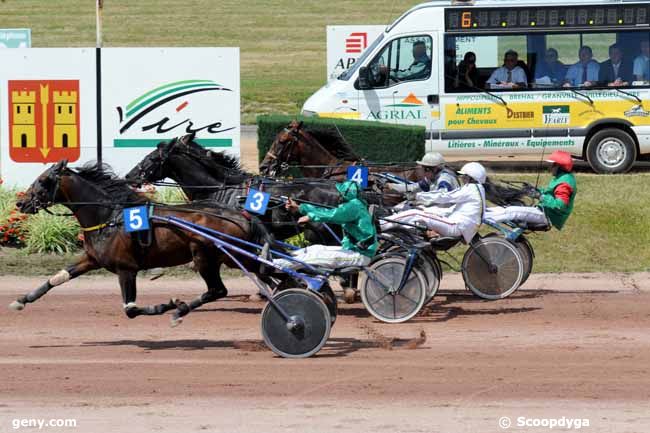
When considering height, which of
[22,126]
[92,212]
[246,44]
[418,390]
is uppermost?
[246,44]

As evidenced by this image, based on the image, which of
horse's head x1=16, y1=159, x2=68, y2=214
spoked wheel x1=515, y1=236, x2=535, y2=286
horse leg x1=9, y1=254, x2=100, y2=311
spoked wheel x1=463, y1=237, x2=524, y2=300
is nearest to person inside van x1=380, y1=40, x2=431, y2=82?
spoked wheel x1=515, y1=236, x2=535, y2=286

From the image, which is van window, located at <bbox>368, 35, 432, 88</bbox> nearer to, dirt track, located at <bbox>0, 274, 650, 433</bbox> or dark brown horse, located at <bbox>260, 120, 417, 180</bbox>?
dark brown horse, located at <bbox>260, 120, 417, 180</bbox>

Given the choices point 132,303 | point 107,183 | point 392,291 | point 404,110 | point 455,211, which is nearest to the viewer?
point 132,303

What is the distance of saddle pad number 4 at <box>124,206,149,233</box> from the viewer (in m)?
9.83

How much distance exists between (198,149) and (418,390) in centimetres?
431

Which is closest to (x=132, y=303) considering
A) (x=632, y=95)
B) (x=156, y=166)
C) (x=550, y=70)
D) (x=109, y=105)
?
(x=156, y=166)

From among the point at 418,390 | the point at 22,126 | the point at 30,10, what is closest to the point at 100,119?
the point at 22,126

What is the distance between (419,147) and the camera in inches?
659

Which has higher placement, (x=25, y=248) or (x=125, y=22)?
(x=125, y=22)

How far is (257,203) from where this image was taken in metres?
10.3

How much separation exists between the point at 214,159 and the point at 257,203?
6.14 ft

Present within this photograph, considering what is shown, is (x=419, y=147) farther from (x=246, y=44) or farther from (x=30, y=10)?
(x=30, y=10)

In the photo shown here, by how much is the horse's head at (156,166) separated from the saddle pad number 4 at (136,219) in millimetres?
1742

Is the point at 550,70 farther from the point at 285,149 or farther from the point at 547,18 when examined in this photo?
the point at 285,149
